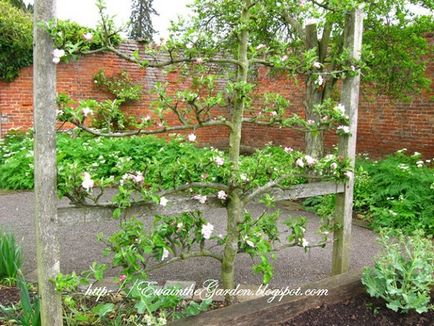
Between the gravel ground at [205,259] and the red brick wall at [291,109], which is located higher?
the red brick wall at [291,109]

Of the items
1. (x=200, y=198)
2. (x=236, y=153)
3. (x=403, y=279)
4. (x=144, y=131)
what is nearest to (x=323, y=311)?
(x=403, y=279)

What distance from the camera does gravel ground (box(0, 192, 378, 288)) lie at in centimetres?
341

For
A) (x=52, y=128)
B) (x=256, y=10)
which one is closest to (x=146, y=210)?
(x=52, y=128)

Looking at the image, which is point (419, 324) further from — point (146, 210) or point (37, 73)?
point (37, 73)

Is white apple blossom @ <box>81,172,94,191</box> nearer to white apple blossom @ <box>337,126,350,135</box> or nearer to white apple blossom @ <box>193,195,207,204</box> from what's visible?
white apple blossom @ <box>193,195,207,204</box>

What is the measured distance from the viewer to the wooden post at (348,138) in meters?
2.87

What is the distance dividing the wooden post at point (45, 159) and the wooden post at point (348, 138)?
1960 mm

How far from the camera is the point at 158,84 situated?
2.29 m

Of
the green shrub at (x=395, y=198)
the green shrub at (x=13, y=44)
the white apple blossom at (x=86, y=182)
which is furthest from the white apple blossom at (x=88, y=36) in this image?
the green shrub at (x=13, y=44)

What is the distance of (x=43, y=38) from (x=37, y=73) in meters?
0.16

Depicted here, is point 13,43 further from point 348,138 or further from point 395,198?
point 348,138

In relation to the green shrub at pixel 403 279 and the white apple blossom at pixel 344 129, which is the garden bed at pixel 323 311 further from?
the white apple blossom at pixel 344 129

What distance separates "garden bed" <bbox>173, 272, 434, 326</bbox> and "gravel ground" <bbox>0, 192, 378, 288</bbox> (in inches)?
32.1

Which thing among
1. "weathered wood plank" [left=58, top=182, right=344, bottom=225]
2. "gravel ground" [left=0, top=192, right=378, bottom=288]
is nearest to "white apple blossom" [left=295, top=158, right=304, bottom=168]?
"weathered wood plank" [left=58, top=182, right=344, bottom=225]
